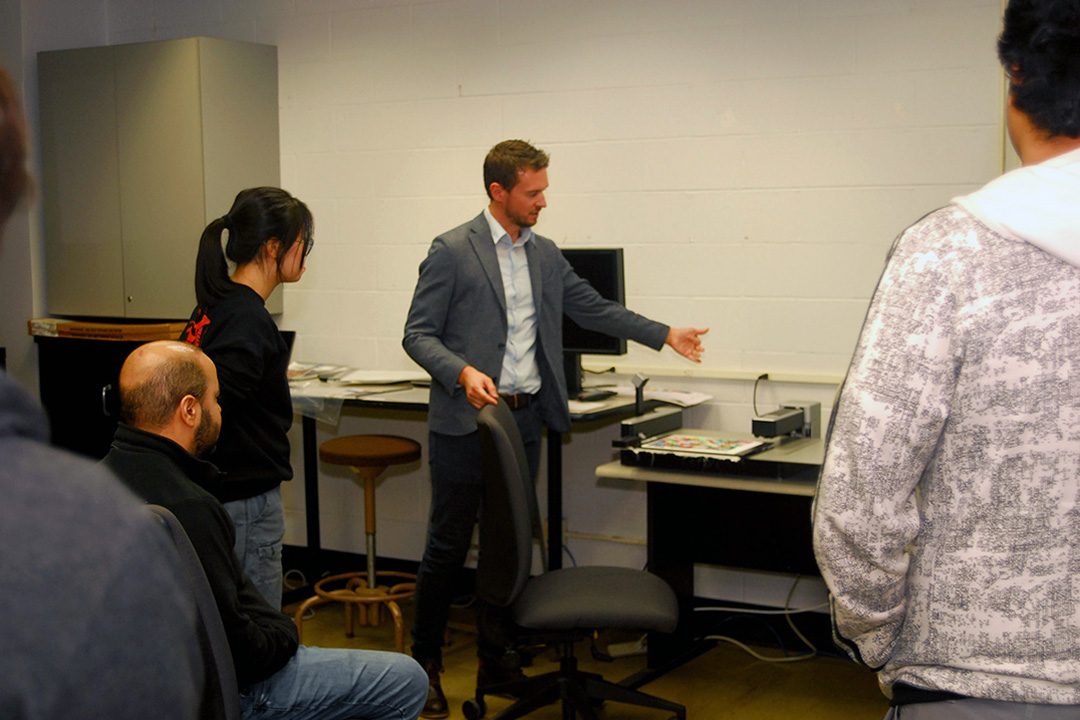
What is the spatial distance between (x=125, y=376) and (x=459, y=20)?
2578mm

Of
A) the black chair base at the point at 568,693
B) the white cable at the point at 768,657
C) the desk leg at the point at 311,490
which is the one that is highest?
the desk leg at the point at 311,490

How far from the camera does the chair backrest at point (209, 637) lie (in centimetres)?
139

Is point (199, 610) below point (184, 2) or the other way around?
below

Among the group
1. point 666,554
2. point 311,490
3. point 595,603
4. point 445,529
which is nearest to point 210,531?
point 595,603

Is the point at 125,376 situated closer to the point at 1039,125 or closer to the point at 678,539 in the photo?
the point at 1039,125

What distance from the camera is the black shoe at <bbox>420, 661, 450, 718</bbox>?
296cm

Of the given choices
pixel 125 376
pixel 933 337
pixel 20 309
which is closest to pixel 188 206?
pixel 20 309

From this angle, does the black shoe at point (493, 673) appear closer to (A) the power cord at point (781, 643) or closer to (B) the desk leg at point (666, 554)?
(B) the desk leg at point (666, 554)

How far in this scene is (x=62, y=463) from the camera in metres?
0.54

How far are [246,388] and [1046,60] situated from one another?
168 cm

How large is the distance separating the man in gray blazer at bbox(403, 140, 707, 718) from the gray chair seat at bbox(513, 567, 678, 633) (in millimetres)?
452

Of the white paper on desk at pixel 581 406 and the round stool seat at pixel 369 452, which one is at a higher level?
the white paper on desk at pixel 581 406

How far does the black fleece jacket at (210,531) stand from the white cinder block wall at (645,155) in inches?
86.3

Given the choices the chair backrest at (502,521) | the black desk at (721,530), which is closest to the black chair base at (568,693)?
the chair backrest at (502,521)
